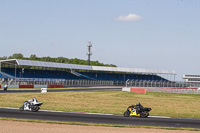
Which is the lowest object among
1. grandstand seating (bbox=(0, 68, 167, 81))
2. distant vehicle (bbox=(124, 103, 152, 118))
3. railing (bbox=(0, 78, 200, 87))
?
distant vehicle (bbox=(124, 103, 152, 118))

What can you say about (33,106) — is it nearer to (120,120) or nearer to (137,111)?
(120,120)

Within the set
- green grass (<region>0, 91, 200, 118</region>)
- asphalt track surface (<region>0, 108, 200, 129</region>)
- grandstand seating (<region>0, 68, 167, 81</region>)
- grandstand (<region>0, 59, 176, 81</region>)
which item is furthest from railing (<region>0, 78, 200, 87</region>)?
asphalt track surface (<region>0, 108, 200, 129</region>)

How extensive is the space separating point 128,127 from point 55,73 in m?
74.4

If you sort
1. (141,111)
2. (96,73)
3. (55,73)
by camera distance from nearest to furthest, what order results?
(141,111) < (55,73) < (96,73)

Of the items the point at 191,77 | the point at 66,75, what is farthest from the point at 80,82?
the point at 191,77

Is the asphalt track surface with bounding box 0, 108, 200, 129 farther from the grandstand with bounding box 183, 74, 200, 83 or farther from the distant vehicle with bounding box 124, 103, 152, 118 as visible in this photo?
the grandstand with bounding box 183, 74, 200, 83

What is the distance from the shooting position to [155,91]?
2350 inches

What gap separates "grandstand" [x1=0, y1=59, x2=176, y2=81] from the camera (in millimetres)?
76200

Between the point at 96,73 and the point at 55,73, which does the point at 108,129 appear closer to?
the point at 55,73

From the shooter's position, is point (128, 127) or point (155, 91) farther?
point (155, 91)

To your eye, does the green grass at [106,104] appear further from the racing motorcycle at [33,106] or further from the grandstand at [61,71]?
the grandstand at [61,71]

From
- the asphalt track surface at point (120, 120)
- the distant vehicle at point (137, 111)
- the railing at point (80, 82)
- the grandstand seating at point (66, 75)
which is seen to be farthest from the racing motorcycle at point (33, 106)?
the grandstand seating at point (66, 75)

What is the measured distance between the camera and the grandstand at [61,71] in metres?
76.2

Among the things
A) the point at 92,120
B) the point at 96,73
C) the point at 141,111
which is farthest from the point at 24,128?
the point at 96,73
